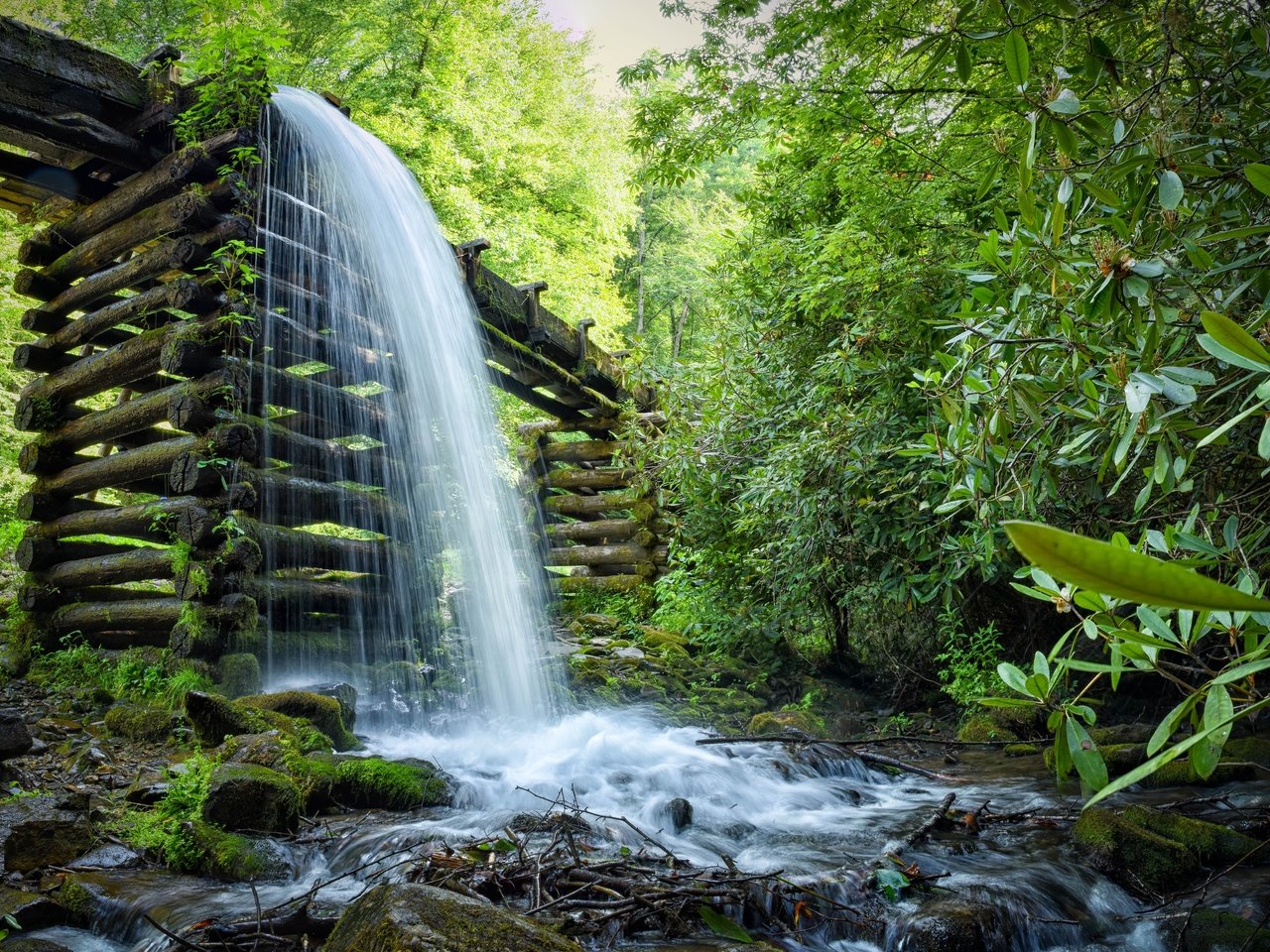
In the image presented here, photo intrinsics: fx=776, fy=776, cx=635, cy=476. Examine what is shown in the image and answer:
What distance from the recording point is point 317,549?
7113mm

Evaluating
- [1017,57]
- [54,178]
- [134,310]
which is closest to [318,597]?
[134,310]

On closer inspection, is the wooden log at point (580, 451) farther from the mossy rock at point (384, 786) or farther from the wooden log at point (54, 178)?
the mossy rock at point (384, 786)

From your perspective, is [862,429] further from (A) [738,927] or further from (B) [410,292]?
(B) [410,292]

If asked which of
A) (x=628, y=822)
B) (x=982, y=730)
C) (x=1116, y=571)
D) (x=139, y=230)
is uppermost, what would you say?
(x=139, y=230)

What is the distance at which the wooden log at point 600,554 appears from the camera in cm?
1132

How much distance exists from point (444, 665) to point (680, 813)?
16.2 feet

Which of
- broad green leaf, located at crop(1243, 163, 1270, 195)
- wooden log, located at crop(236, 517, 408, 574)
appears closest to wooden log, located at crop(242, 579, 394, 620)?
wooden log, located at crop(236, 517, 408, 574)

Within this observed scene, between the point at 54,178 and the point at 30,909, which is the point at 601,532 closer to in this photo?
the point at 54,178

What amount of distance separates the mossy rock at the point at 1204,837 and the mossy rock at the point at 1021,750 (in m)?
2.07

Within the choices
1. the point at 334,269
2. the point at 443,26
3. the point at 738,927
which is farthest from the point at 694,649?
the point at 443,26

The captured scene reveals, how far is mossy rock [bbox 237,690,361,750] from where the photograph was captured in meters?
5.03

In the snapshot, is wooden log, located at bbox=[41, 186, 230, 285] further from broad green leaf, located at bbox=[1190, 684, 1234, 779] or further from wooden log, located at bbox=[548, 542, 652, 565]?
broad green leaf, located at bbox=[1190, 684, 1234, 779]

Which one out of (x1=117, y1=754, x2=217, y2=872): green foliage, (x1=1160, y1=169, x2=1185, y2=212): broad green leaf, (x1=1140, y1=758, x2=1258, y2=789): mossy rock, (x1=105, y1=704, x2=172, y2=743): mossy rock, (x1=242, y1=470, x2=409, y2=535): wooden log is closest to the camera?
(x1=1160, y1=169, x2=1185, y2=212): broad green leaf

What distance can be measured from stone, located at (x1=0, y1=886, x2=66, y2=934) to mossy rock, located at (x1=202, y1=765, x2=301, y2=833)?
30.5 inches
